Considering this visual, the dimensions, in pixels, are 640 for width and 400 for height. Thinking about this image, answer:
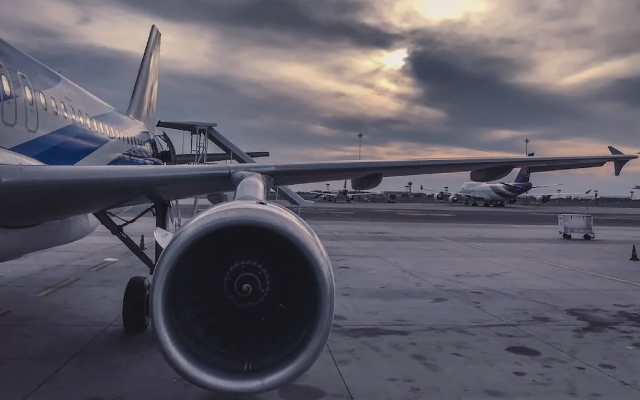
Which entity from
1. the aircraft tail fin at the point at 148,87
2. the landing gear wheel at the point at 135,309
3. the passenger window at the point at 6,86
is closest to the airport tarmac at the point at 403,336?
the landing gear wheel at the point at 135,309

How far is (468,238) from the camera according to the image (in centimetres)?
2316

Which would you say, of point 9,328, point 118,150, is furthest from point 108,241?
point 9,328

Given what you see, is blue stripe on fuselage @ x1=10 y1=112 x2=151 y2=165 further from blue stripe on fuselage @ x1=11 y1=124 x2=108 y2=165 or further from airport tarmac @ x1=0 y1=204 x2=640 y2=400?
airport tarmac @ x1=0 y1=204 x2=640 y2=400

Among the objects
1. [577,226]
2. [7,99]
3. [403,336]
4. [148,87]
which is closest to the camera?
[7,99]

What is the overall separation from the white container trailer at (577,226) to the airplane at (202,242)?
1935cm

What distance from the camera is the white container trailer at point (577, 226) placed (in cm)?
2337

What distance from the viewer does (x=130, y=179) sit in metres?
4.95

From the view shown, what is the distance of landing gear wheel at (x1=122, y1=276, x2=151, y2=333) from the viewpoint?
22.6 feet

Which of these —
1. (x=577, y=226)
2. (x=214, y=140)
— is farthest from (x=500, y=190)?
(x=214, y=140)

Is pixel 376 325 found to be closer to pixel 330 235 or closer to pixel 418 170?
pixel 418 170

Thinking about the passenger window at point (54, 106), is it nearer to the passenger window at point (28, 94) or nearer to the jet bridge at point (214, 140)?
the passenger window at point (28, 94)

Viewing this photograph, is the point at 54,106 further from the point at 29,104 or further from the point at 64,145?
the point at 29,104

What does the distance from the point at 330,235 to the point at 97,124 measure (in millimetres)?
15789

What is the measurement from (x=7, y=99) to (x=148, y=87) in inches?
354
